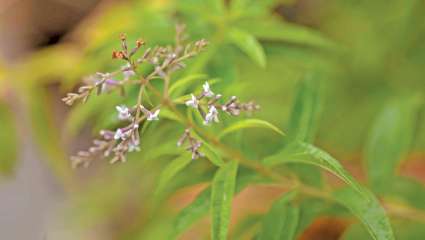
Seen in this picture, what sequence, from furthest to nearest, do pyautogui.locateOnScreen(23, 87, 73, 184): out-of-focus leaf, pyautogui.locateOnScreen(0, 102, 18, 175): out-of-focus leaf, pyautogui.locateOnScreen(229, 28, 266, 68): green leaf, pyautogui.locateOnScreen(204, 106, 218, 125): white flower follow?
pyautogui.locateOnScreen(23, 87, 73, 184): out-of-focus leaf < pyautogui.locateOnScreen(0, 102, 18, 175): out-of-focus leaf < pyautogui.locateOnScreen(229, 28, 266, 68): green leaf < pyautogui.locateOnScreen(204, 106, 218, 125): white flower

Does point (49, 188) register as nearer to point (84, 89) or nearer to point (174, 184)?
point (174, 184)

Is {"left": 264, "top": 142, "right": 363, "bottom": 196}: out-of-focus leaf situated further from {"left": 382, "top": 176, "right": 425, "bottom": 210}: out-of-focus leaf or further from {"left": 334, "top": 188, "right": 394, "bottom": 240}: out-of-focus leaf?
{"left": 382, "top": 176, "right": 425, "bottom": 210}: out-of-focus leaf

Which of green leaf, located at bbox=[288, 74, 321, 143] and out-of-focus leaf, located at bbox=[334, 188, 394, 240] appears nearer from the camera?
out-of-focus leaf, located at bbox=[334, 188, 394, 240]

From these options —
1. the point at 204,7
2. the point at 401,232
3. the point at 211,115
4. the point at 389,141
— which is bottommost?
the point at 401,232

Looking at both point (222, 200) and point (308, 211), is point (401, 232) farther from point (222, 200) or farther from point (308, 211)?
point (222, 200)

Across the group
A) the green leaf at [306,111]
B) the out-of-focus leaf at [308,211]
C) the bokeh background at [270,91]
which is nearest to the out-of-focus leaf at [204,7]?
the bokeh background at [270,91]

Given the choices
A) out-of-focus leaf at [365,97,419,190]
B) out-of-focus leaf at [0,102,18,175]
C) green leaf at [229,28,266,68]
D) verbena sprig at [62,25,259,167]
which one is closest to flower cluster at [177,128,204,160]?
verbena sprig at [62,25,259,167]

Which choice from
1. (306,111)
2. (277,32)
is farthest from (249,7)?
(306,111)

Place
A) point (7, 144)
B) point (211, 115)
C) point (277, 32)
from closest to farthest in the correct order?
point (211, 115) → point (277, 32) → point (7, 144)
